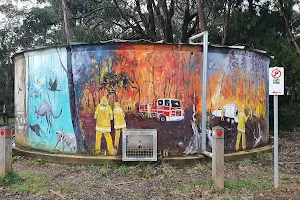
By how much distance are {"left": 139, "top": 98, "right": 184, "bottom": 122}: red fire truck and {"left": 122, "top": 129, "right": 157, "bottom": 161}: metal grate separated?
539 millimetres

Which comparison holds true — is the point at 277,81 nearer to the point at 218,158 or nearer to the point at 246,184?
the point at 218,158

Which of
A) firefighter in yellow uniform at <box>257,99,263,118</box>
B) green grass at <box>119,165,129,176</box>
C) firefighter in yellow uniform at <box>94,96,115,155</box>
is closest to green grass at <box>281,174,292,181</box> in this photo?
firefighter in yellow uniform at <box>257,99,263,118</box>

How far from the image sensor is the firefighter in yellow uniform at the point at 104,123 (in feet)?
29.8

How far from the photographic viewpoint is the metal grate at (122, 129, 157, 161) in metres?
8.80

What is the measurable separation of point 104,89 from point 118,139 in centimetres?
140

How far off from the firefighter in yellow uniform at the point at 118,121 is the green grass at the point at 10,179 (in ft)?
8.37

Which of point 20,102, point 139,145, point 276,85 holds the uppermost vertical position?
point 276,85

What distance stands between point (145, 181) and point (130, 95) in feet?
7.95

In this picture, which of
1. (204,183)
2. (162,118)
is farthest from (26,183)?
(204,183)

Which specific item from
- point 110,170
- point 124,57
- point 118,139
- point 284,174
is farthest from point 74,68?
point 284,174

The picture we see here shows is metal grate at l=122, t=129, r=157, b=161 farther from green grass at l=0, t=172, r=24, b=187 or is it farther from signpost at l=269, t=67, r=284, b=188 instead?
signpost at l=269, t=67, r=284, b=188

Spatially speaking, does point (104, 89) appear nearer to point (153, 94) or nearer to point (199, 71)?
point (153, 94)

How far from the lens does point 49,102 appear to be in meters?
9.80

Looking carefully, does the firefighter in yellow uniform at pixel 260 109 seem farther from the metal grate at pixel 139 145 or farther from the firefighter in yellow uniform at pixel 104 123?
the firefighter in yellow uniform at pixel 104 123
